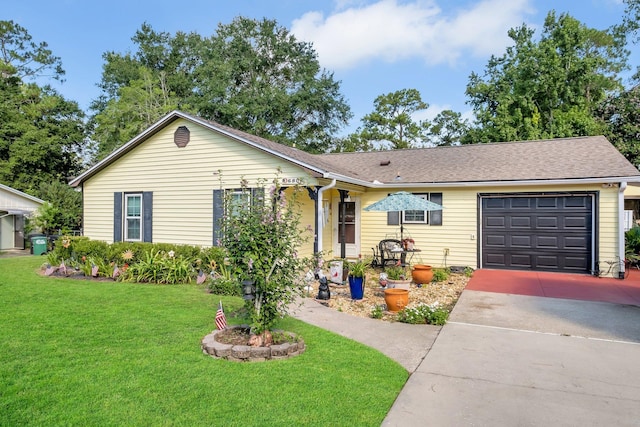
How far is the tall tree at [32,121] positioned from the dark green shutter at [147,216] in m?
17.3

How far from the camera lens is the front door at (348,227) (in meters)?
13.1

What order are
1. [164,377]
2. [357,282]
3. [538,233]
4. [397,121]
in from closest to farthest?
[164,377], [357,282], [538,233], [397,121]

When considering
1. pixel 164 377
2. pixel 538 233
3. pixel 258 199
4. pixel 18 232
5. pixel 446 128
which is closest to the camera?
pixel 164 377

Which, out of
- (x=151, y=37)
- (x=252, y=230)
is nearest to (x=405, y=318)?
(x=252, y=230)

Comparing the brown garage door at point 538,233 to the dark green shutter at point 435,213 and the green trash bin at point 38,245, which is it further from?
the green trash bin at point 38,245

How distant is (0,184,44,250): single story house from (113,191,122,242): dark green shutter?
332 inches

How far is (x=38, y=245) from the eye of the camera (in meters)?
15.5

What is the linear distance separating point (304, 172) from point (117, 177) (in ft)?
21.7

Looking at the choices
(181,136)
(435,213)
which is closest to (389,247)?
(435,213)

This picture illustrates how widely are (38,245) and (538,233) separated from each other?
17.7 metres

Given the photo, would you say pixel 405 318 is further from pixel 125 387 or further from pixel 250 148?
pixel 250 148

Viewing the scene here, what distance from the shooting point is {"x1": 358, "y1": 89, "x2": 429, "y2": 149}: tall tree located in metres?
29.8

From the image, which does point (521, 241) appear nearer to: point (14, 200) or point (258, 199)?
point (258, 199)

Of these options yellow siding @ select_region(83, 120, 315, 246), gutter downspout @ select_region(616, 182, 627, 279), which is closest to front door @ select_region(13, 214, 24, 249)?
yellow siding @ select_region(83, 120, 315, 246)
